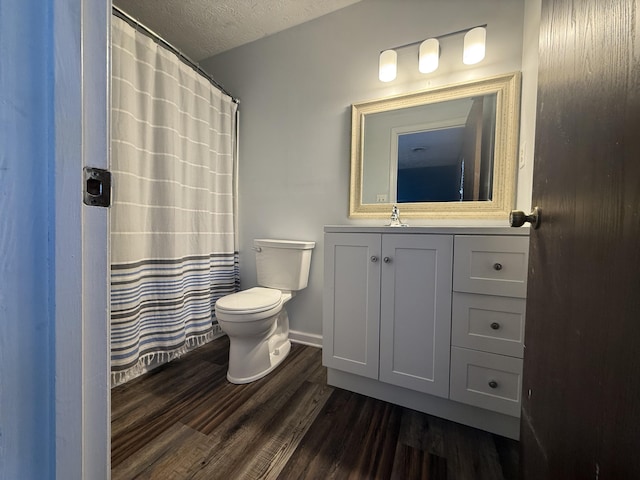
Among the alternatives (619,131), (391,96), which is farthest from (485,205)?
(619,131)

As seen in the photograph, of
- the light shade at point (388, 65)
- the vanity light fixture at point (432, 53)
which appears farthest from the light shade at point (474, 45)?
the light shade at point (388, 65)

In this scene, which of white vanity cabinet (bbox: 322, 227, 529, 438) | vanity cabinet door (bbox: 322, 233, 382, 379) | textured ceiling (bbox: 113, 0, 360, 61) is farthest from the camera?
textured ceiling (bbox: 113, 0, 360, 61)

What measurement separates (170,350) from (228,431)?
0.71 m

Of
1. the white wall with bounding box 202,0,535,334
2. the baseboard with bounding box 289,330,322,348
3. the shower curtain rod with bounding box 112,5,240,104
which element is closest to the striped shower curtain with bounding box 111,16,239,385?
the shower curtain rod with bounding box 112,5,240,104

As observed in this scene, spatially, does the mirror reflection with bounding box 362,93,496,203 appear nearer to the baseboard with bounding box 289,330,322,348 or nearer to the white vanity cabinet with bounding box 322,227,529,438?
the white vanity cabinet with bounding box 322,227,529,438

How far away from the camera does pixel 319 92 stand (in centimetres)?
180

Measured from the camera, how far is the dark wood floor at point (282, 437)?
911mm

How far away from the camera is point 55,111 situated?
30 cm

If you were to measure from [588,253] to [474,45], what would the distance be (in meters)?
→ 1.48

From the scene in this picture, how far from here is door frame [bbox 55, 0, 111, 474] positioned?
0.31 meters

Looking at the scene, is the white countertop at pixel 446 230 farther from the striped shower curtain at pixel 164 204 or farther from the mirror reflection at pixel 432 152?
the striped shower curtain at pixel 164 204

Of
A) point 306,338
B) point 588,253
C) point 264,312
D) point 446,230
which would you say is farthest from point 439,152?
point 306,338

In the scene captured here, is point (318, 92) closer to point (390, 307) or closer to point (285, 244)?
point (285, 244)

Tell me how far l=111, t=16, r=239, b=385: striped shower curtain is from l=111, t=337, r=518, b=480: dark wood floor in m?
0.33
